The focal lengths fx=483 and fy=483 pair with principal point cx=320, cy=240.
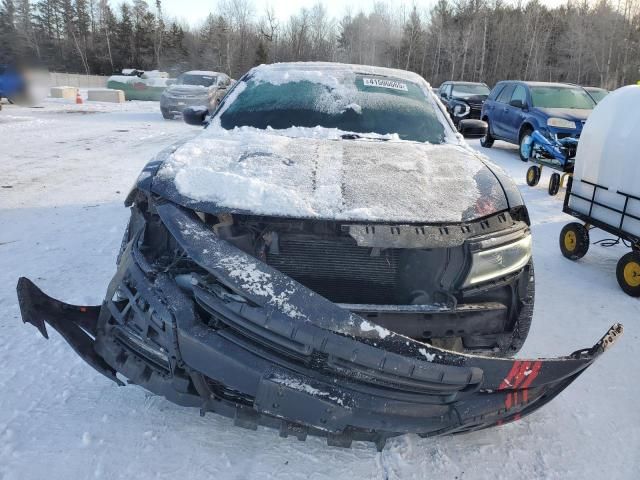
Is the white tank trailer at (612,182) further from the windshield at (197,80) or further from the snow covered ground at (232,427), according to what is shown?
the windshield at (197,80)

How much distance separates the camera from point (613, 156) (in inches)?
180

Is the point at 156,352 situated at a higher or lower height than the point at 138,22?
lower

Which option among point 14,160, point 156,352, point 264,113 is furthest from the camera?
point 14,160

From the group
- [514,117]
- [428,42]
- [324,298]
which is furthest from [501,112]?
[428,42]

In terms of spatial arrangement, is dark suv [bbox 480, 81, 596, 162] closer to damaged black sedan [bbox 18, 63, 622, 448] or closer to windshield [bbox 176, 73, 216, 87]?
damaged black sedan [bbox 18, 63, 622, 448]

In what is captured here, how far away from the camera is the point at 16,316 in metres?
3.24

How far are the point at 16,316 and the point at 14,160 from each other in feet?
22.1

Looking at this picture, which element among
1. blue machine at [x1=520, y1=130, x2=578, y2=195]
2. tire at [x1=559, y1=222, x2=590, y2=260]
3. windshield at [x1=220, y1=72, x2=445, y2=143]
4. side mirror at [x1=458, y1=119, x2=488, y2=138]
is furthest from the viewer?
blue machine at [x1=520, y1=130, x2=578, y2=195]

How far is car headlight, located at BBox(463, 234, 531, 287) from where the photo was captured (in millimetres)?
2121

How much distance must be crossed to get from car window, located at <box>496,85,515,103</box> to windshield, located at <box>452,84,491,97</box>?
5938 mm

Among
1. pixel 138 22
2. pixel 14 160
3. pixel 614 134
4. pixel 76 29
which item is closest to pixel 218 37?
pixel 138 22

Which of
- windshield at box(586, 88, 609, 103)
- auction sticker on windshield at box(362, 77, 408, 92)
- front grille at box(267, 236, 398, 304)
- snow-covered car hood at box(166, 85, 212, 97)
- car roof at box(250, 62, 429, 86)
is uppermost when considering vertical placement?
car roof at box(250, 62, 429, 86)

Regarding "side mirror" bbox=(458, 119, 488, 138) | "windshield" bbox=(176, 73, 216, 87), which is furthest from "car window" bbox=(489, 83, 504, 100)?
"windshield" bbox=(176, 73, 216, 87)

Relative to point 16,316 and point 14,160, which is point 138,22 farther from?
point 16,316
